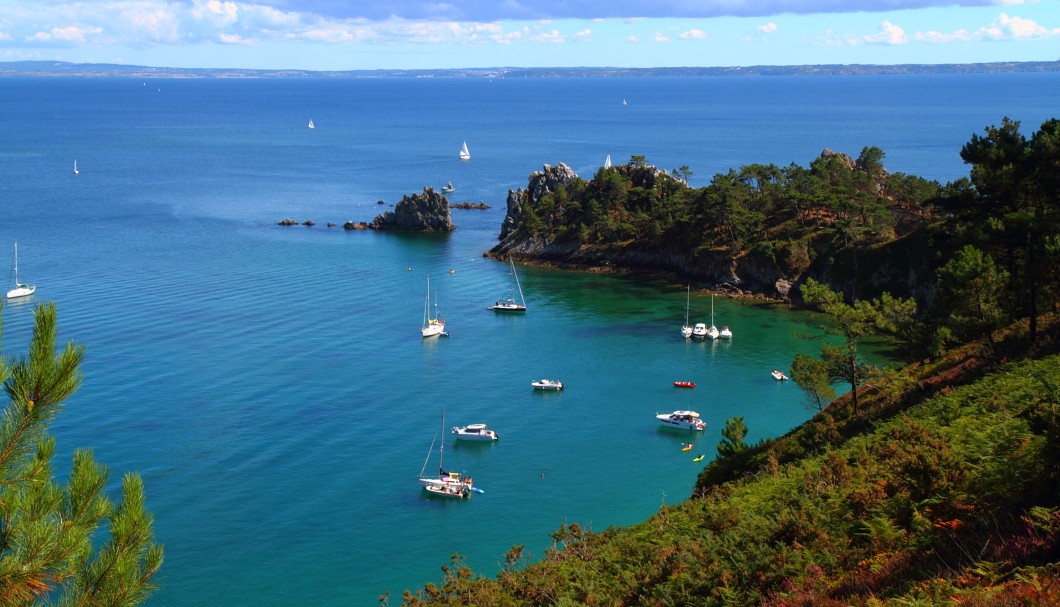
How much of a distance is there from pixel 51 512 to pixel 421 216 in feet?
313

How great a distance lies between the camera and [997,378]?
2700 centimetres

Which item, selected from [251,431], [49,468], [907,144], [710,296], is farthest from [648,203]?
[907,144]

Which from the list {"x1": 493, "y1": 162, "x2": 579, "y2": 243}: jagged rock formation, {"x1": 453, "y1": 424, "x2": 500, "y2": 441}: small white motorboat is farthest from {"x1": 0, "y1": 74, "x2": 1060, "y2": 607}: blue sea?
{"x1": 493, "y1": 162, "x2": 579, "y2": 243}: jagged rock formation

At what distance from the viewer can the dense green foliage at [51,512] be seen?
1045 centimetres

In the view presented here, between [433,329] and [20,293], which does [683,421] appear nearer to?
[433,329]

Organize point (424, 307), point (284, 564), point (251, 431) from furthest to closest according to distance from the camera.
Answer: point (424, 307) < point (251, 431) < point (284, 564)

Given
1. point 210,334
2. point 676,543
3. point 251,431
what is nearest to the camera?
point 676,543

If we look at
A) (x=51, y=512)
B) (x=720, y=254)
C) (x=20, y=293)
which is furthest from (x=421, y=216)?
(x=51, y=512)

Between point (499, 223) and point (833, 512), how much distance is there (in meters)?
93.1

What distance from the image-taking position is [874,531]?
16.0m

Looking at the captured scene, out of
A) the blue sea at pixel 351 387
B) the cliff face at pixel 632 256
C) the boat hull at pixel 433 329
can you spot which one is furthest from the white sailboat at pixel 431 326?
the cliff face at pixel 632 256

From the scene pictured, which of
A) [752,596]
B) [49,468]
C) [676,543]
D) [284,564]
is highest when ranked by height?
[49,468]

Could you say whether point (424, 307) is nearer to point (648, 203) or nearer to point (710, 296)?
point (710, 296)

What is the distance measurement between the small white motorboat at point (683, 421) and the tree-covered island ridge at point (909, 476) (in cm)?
614
